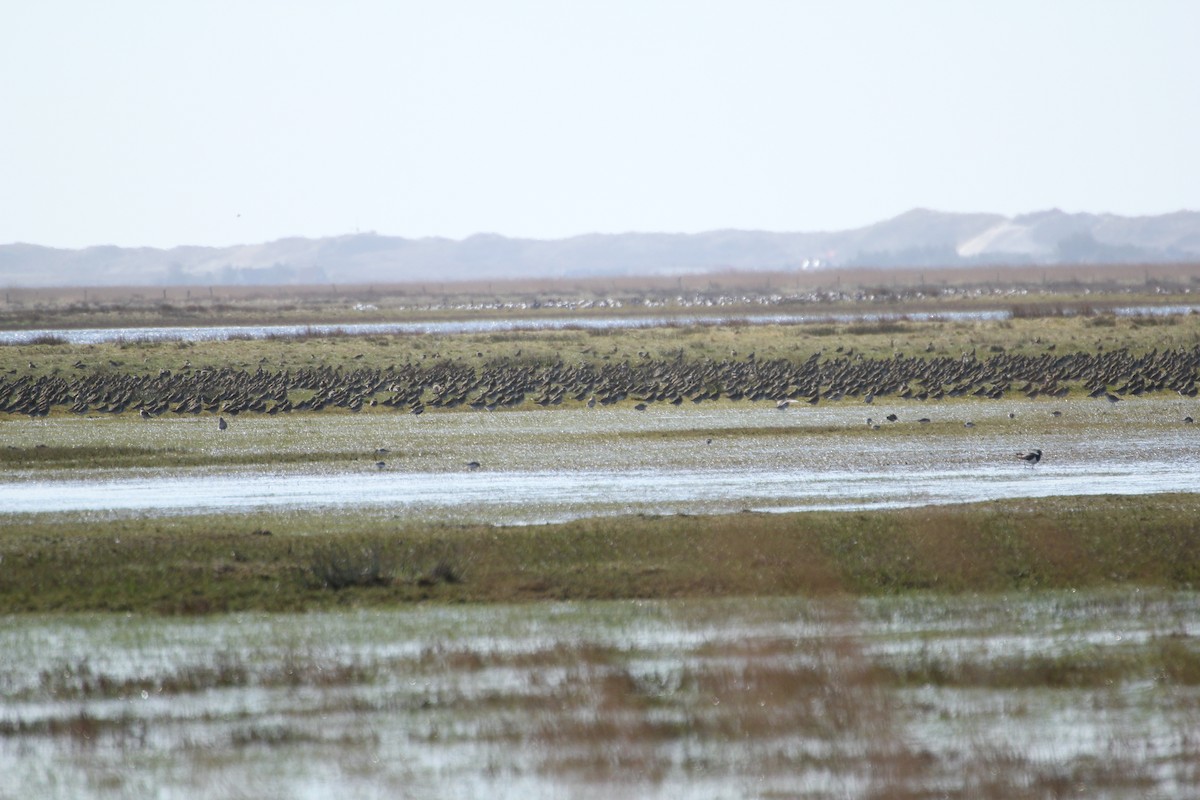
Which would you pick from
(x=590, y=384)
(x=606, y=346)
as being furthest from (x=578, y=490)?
(x=606, y=346)

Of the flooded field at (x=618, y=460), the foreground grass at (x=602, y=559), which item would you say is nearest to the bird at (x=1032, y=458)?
the flooded field at (x=618, y=460)

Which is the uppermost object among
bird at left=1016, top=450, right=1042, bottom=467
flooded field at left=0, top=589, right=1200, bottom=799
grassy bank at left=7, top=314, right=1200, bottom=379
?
grassy bank at left=7, top=314, right=1200, bottom=379

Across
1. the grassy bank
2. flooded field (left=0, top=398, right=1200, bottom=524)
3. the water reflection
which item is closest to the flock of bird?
flooded field (left=0, top=398, right=1200, bottom=524)

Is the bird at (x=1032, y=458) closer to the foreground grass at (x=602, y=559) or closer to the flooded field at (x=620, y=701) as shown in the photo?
the foreground grass at (x=602, y=559)

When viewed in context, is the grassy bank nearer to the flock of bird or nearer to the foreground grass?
the flock of bird

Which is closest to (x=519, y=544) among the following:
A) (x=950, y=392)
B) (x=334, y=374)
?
(x=950, y=392)

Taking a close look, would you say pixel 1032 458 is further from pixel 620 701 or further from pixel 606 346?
pixel 606 346

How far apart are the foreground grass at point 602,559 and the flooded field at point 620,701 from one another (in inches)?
26.8

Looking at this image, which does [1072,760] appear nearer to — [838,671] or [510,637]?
[838,671]

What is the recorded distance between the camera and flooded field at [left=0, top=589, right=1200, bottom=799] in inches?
371

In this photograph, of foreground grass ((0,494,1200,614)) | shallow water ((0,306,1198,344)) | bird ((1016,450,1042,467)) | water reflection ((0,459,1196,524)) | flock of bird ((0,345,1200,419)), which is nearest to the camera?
foreground grass ((0,494,1200,614))

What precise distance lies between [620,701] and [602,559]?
556cm

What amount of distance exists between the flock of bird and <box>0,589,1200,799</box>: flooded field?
24829 mm

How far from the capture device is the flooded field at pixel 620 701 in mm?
9422
